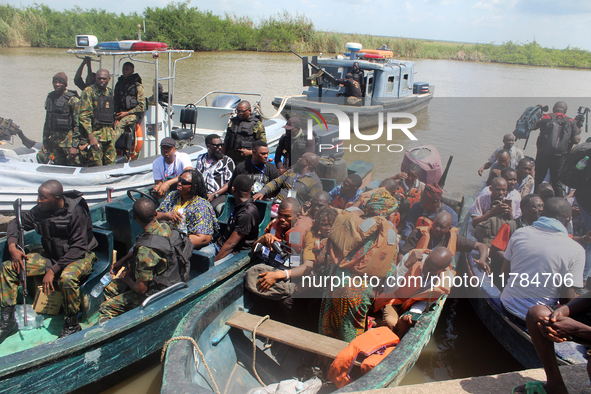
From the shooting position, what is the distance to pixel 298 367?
3.23m

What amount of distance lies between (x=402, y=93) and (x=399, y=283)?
39.7ft

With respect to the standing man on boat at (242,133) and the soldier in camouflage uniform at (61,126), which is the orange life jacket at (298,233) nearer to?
the standing man on boat at (242,133)

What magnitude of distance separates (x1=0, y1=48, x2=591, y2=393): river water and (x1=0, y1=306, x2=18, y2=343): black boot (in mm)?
855

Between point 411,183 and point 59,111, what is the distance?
4607 mm

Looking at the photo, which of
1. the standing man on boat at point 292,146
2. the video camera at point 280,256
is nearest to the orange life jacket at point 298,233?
the video camera at point 280,256

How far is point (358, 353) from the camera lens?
2.79 m

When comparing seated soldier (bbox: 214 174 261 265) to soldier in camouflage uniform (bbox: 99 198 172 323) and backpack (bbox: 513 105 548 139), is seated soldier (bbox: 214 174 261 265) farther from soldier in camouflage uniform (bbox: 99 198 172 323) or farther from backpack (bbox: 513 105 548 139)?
backpack (bbox: 513 105 548 139)

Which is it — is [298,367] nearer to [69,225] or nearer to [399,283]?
[399,283]

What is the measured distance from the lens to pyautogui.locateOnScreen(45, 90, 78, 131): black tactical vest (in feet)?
18.4

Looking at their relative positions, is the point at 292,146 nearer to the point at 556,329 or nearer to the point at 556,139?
the point at 556,139

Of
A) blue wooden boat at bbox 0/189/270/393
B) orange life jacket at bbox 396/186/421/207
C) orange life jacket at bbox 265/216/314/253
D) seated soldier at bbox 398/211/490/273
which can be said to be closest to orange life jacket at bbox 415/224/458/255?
seated soldier at bbox 398/211/490/273

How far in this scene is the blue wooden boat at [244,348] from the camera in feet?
8.54

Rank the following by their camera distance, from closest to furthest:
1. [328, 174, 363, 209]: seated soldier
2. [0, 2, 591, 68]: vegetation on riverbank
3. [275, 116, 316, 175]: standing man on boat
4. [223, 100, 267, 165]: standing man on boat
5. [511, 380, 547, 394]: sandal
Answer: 1. [511, 380, 547, 394]: sandal
2. [328, 174, 363, 209]: seated soldier
3. [223, 100, 267, 165]: standing man on boat
4. [275, 116, 316, 175]: standing man on boat
5. [0, 2, 591, 68]: vegetation on riverbank

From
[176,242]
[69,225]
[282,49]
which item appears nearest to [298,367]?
[176,242]
